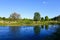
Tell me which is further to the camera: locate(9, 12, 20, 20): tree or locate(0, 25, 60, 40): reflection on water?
locate(9, 12, 20, 20): tree

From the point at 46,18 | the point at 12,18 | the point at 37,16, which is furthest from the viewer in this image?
the point at 46,18

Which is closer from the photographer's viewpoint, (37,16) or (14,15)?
(14,15)

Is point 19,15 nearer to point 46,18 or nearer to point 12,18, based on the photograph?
point 12,18

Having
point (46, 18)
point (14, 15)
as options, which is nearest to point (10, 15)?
point (14, 15)

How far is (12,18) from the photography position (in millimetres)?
109812

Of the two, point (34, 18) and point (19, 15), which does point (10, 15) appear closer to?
point (19, 15)

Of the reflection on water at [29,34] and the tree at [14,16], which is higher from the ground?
the tree at [14,16]

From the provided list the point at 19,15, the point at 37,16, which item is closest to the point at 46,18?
the point at 37,16

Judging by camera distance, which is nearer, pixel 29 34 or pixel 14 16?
pixel 29 34

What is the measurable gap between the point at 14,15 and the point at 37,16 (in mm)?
24342

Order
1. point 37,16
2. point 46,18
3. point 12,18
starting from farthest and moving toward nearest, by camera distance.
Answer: point 46,18, point 37,16, point 12,18

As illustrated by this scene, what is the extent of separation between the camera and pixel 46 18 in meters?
144

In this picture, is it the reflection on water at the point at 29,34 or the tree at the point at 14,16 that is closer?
the reflection on water at the point at 29,34

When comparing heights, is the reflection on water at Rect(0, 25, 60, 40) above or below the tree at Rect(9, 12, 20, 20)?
below
